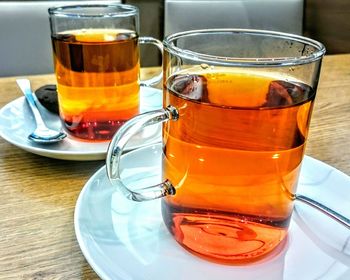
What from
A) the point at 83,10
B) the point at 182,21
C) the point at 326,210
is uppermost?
the point at 83,10

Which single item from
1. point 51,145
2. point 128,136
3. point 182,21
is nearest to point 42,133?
point 51,145

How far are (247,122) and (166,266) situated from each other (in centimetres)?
12

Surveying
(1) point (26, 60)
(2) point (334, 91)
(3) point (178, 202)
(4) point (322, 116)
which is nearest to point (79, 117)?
(3) point (178, 202)

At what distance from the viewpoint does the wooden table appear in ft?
1.16

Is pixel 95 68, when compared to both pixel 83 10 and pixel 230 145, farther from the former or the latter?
pixel 230 145

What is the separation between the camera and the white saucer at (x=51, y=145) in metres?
0.51

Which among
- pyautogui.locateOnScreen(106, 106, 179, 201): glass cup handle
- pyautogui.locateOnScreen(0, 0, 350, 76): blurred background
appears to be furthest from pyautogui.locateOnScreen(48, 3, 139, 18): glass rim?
pyautogui.locateOnScreen(0, 0, 350, 76): blurred background

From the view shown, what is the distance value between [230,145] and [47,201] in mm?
212

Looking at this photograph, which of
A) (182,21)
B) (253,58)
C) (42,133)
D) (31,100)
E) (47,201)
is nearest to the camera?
(253,58)

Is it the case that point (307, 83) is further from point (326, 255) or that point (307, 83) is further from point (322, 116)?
point (322, 116)

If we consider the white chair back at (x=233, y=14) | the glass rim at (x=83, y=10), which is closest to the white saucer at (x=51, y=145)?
the glass rim at (x=83, y=10)

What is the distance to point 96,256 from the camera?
1.10ft

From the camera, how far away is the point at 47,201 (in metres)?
0.44

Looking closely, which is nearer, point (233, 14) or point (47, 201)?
point (47, 201)
